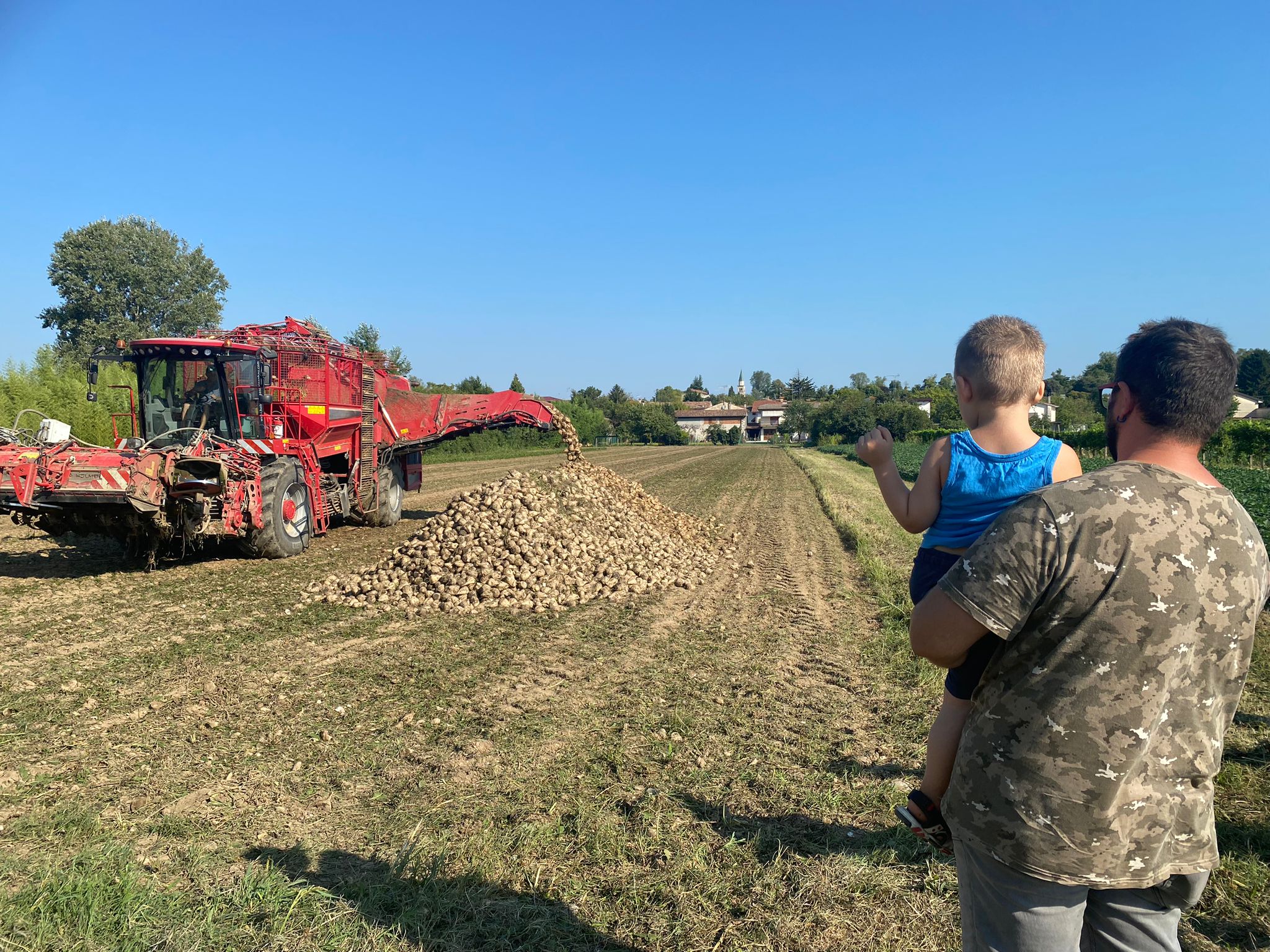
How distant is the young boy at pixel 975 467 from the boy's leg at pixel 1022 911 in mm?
366

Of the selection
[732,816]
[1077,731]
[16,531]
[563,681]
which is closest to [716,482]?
[16,531]

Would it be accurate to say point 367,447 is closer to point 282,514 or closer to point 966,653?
point 282,514

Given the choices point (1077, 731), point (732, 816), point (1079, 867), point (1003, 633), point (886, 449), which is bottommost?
point (732, 816)

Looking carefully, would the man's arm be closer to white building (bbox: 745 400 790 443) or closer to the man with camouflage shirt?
the man with camouflage shirt

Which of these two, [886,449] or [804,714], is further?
[804,714]

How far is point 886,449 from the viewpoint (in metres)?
2.27

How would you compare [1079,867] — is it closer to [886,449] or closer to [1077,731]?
[1077,731]

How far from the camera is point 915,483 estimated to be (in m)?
2.20

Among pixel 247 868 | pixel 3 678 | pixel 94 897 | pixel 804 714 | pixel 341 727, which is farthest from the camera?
pixel 3 678

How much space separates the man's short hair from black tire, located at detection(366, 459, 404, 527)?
40.9 ft

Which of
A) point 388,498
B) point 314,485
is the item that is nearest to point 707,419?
point 388,498

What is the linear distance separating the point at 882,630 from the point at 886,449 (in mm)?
5174

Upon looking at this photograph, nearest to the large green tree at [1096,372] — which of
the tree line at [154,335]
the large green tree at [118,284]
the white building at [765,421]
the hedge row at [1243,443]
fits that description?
the tree line at [154,335]

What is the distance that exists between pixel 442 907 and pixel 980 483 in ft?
8.00
